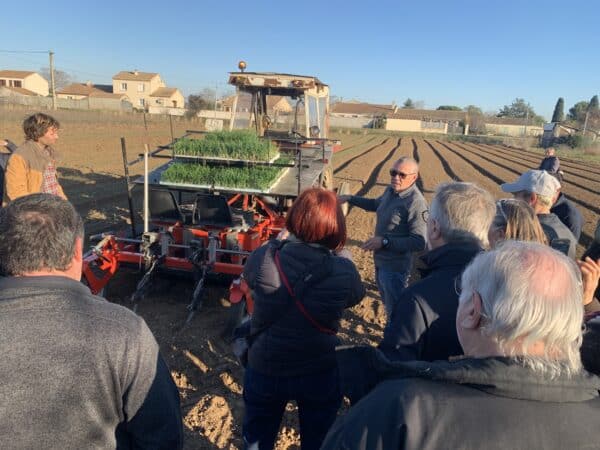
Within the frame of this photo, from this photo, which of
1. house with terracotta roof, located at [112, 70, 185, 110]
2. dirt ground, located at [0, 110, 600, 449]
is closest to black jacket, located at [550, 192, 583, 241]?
dirt ground, located at [0, 110, 600, 449]

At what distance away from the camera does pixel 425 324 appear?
1.74 metres

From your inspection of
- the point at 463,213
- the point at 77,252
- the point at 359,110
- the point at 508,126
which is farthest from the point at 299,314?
the point at 508,126

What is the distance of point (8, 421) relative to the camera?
126cm

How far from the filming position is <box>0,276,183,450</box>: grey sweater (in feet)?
4.14

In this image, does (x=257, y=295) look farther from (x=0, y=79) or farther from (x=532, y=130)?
(x=532, y=130)

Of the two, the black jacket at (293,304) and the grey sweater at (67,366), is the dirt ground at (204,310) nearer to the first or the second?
the black jacket at (293,304)

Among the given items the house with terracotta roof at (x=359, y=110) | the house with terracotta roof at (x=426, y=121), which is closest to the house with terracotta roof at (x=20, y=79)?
the house with terracotta roof at (x=359, y=110)

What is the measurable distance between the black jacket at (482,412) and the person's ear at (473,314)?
0.47 ft

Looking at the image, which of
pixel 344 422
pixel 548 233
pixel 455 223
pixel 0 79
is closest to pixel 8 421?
pixel 344 422

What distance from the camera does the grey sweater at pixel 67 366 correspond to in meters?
1.26

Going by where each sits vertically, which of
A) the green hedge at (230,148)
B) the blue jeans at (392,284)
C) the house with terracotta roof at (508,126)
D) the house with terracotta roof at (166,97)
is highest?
the house with terracotta roof at (166,97)

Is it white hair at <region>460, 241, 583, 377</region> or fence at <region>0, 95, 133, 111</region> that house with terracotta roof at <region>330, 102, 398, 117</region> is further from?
white hair at <region>460, 241, 583, 377</region>

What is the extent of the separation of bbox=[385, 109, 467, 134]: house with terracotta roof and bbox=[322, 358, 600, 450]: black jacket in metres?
68.1

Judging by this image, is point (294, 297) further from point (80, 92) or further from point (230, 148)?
point (80, 92)
